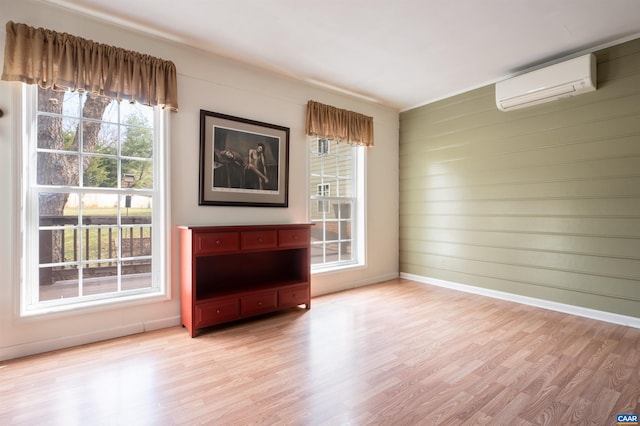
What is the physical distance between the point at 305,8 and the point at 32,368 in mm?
3407

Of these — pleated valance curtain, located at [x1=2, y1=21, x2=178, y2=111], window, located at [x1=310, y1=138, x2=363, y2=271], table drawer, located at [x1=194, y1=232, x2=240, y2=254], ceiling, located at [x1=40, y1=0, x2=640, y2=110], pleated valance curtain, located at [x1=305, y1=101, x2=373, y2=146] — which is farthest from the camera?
window, located at [x1=310, y1=138, x2=363, y2=271]

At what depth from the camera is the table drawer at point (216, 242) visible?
2869 mm

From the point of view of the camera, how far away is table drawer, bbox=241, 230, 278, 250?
10.3ft

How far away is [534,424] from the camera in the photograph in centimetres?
167

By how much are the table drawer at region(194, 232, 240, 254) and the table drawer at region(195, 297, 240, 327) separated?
48 cm

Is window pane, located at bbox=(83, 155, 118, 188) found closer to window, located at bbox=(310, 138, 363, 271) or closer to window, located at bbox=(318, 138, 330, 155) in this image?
window, located at bbox=(310, 138, 363, 271)

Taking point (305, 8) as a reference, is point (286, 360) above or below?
below

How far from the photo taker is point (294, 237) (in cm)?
355

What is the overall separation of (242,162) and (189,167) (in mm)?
565

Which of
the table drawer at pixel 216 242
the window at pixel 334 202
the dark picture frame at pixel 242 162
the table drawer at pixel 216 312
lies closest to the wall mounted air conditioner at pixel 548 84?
the window at pixel 334 202

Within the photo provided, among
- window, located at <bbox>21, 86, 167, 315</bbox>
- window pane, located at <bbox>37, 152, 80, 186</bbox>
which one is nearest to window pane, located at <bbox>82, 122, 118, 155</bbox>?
window, located at <bbox>21, 86, 167, 315</bbox>

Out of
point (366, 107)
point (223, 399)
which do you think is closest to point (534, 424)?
point (223, 399)

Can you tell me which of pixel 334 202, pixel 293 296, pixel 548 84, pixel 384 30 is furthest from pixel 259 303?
pixel 548 84

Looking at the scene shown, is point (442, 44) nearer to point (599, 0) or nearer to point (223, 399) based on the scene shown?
point (599, 0)
